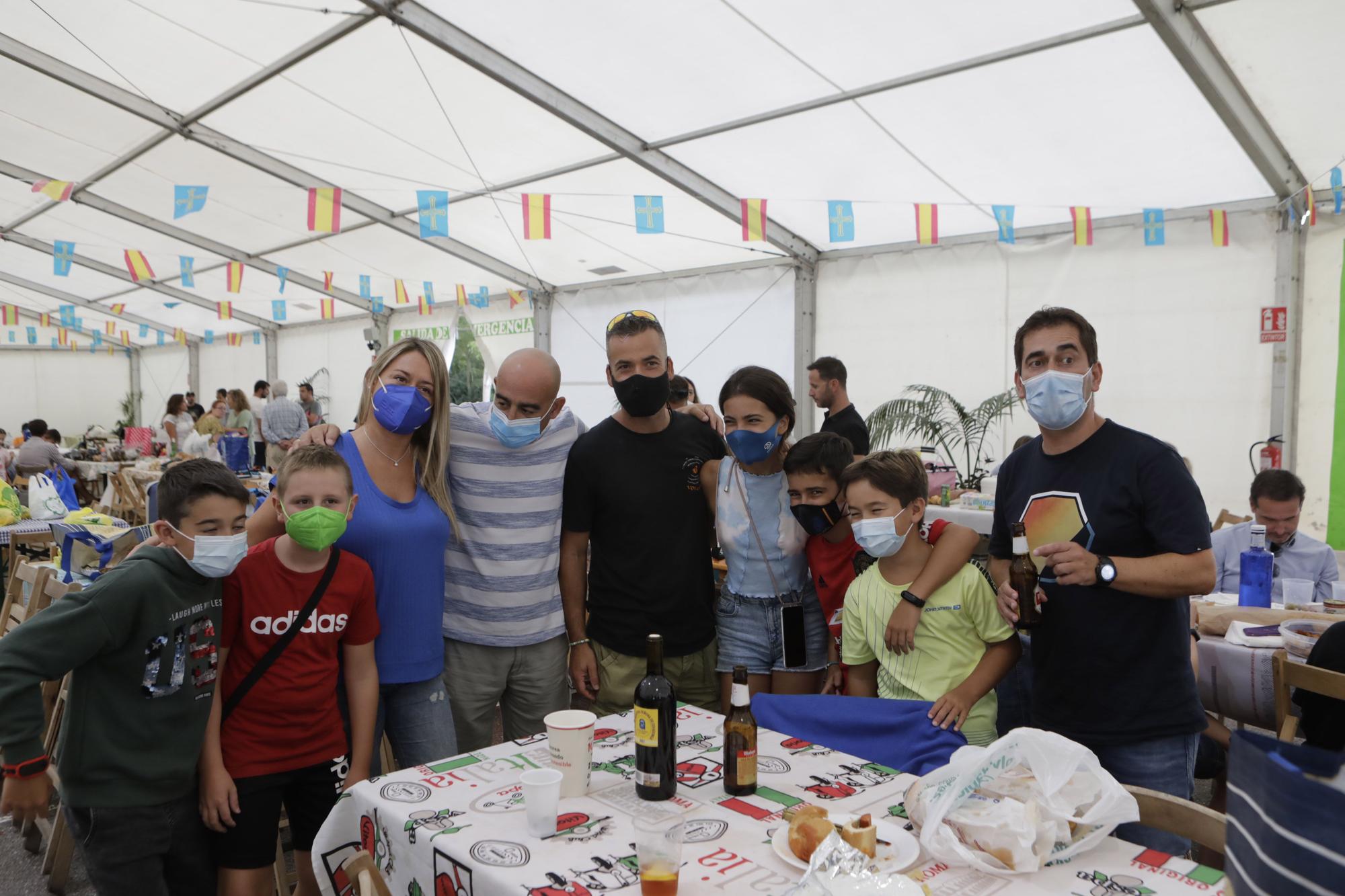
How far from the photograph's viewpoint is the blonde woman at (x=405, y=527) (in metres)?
2.29

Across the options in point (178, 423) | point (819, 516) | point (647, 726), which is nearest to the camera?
point (647, 726)

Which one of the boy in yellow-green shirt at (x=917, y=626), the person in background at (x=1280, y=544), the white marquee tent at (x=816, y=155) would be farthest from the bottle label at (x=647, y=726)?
the white marquee tent at (x=816, y=155)

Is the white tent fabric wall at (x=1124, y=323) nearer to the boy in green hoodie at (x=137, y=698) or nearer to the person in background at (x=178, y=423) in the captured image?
the boy in green hoodie at (x=137, y=698)

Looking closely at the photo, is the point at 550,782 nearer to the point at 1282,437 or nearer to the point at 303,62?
the point at 1282,437

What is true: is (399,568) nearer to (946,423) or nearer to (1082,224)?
(1082,224)

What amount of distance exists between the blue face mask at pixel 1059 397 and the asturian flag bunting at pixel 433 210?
7.19 metres

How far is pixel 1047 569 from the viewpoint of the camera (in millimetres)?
2107

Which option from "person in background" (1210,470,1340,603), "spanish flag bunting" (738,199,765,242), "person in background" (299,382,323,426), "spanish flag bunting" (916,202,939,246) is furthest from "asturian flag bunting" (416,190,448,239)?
"person in background" (1210,470,1340,603)

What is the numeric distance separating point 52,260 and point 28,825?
53.0 feet

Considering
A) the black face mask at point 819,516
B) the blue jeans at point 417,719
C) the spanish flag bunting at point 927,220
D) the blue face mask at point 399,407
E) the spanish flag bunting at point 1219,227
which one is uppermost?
the spanish flag bunting at point 927,220

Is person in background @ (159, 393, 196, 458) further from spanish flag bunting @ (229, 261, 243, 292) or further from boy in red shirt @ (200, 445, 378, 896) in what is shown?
boy in red shirt @ (200, 445, 378, 896)

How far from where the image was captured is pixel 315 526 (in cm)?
207

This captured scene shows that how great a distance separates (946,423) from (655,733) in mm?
7071

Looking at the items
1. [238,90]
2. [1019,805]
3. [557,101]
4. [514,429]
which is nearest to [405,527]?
[514,429]
